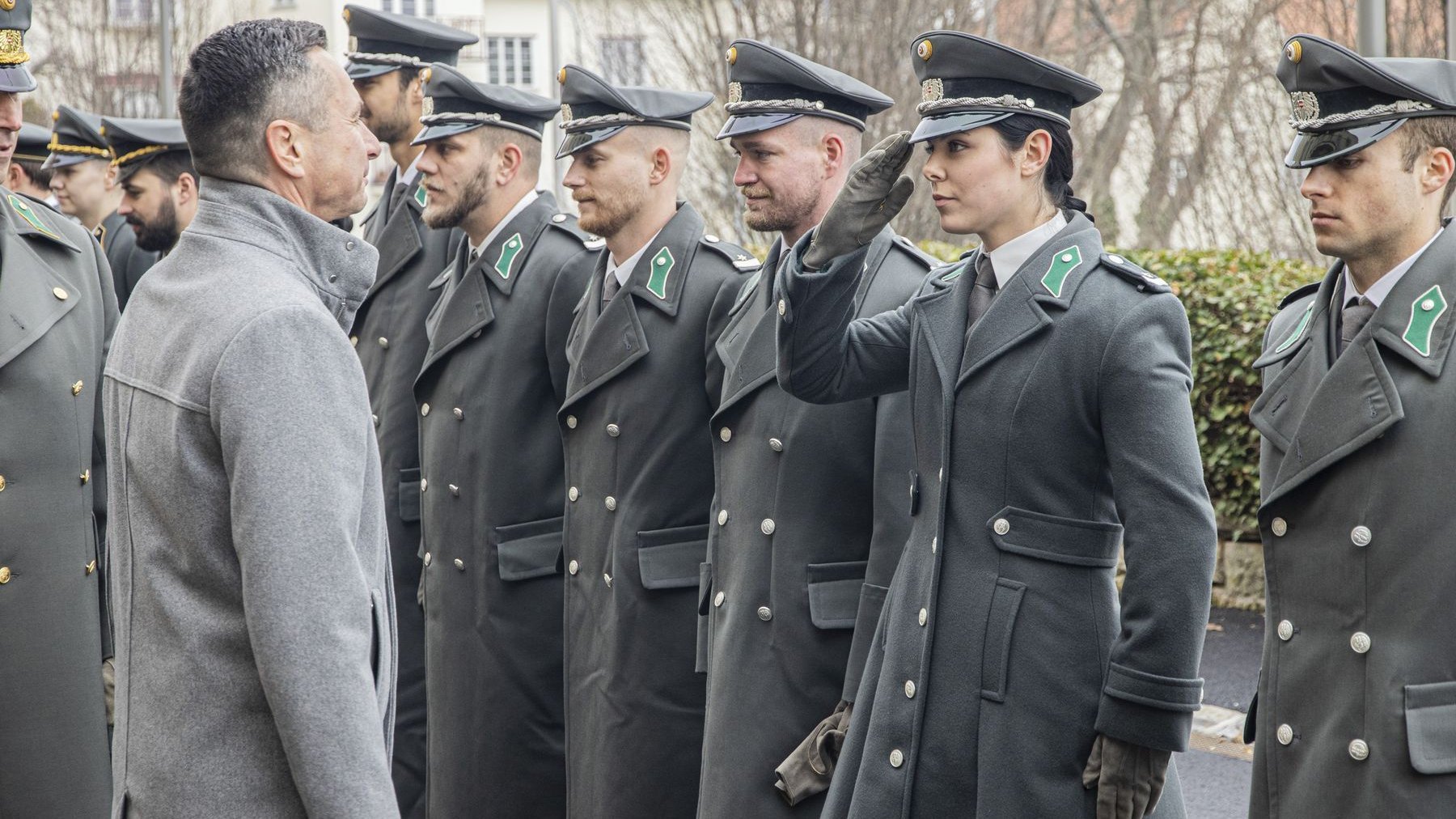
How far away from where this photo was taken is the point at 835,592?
13.1ft

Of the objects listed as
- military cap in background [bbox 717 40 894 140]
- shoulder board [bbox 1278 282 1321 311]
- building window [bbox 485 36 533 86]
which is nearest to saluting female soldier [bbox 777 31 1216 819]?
shoulder board [bbox 1278 282 1321 311]

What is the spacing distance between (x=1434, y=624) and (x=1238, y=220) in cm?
899

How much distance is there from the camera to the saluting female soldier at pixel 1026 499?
3109mm

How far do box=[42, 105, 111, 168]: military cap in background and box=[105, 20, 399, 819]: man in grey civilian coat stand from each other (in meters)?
6.70

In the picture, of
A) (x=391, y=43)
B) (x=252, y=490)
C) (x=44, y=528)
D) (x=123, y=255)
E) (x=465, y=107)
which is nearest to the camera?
(x=252, y=490)

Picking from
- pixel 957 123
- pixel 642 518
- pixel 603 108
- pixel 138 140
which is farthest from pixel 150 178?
pixel 957 123

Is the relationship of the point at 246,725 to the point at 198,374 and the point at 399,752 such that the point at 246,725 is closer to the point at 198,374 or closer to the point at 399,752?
the point at 198,374

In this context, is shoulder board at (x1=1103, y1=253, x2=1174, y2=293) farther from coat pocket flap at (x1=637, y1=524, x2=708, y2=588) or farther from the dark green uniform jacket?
the dark green uniform jacket

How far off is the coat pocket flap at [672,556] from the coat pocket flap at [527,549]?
1.95 feet

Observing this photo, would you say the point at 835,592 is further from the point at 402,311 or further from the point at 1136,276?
the point at 402,311

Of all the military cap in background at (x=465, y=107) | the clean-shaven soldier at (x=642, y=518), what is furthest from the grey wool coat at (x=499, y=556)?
the military cap in background at (x=465, y=107)

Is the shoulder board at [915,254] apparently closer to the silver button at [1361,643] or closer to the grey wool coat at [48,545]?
the silver button at [1361,643]

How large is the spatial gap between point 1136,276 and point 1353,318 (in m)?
0.47

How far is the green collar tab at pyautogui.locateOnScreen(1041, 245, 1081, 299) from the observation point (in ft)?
10.9
